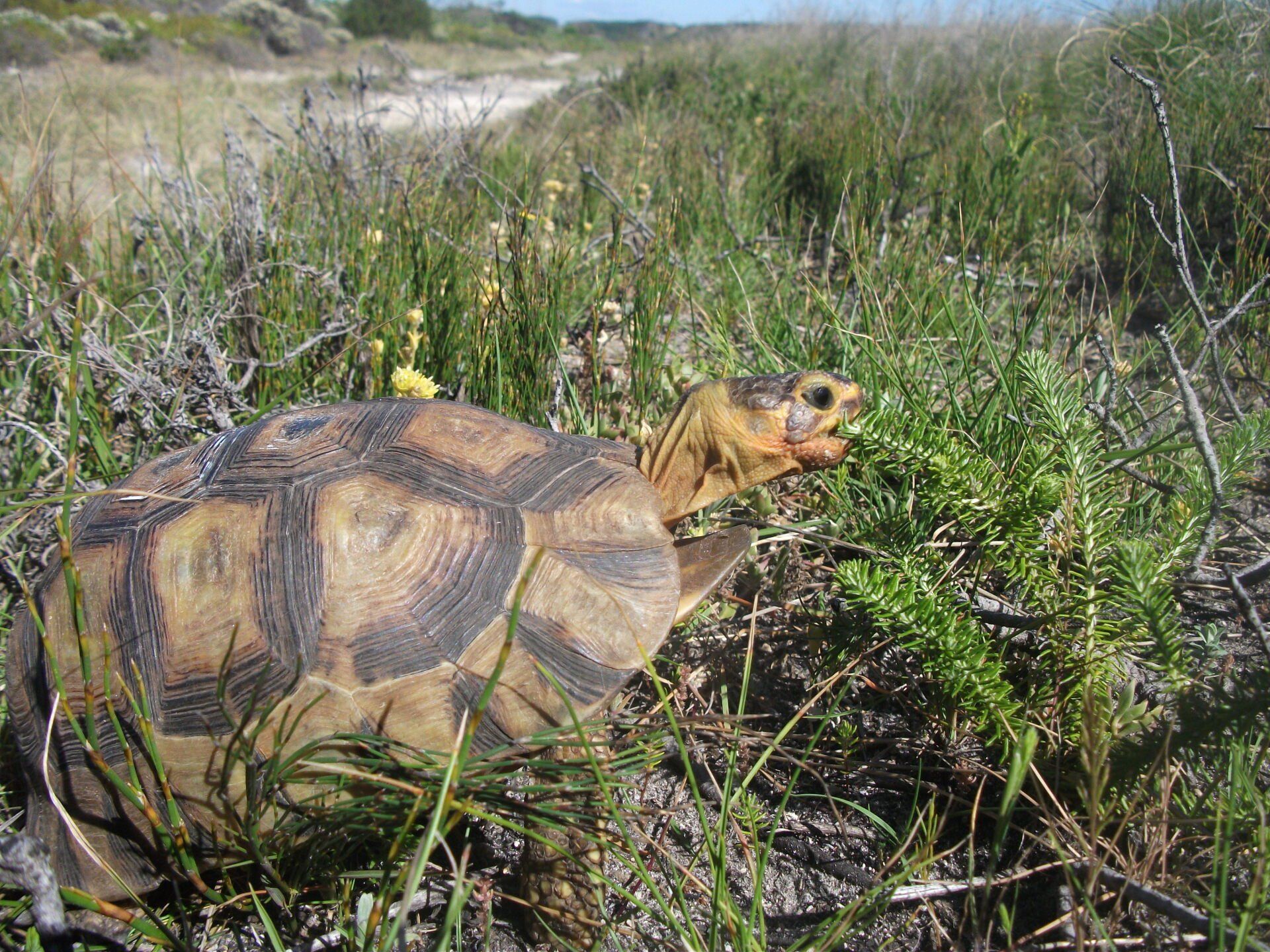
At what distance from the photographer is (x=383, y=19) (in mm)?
34781

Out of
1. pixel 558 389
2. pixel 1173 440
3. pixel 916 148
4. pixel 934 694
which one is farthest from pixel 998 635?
pixel 916 148

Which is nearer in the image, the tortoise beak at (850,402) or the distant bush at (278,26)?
the tortoise beak at (850,402)

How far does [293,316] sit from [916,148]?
363 cm

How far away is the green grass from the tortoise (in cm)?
12

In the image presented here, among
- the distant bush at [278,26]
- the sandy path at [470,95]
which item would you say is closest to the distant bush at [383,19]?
the distant bush at [278,26]

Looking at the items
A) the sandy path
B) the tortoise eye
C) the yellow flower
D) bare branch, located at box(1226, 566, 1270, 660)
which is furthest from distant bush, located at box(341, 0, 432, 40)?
bare branch, located at box(1226, 566, 1270, 660)

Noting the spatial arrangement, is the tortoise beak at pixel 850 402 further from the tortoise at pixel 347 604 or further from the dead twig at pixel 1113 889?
the dead twig at pixel 1113 889

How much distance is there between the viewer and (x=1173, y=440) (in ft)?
6.14

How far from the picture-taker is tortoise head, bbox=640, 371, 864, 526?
151 cm

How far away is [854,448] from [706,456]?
0.97ft

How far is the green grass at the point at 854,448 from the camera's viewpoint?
4.09ft

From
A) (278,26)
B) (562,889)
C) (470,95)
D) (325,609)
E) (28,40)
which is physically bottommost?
(562,889)

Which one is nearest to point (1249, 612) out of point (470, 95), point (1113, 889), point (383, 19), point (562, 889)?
point (1113, 889)

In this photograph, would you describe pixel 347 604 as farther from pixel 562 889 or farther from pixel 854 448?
pixel 854 448
